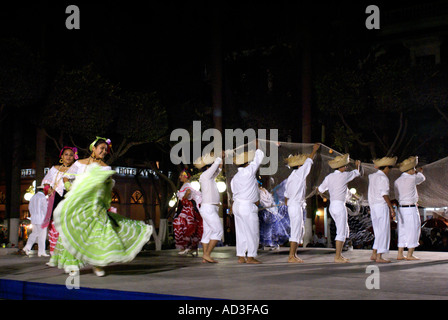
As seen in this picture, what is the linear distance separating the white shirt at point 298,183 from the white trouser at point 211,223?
4.55ft

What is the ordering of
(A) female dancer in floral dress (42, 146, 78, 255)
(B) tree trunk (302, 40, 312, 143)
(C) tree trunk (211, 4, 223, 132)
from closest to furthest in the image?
(A) female dancer in floral dress (42, 146, 78, 255)
(C) tree trunk (211, 4, 223, 132)
(B) tree trunk (302, 40, 312, 143)

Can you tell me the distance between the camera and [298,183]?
10938mm

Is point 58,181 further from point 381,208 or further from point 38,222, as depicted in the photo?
point 381,208

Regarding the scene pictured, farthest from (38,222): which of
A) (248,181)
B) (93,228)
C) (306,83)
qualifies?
(306,83)

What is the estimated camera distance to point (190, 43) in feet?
78.7

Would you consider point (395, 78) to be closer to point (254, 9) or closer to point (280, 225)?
point (254, 9)

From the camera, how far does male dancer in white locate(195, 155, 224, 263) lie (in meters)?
11.0

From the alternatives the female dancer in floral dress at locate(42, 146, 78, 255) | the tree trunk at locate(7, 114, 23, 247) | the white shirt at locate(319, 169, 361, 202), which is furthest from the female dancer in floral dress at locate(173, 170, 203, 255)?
the tree trunk at locate(7, 114, 23, 247)

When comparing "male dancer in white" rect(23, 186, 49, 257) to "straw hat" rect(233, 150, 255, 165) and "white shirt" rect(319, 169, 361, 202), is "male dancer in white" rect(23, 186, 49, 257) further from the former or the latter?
"white shirt" rect(319, 169, 361, 202)

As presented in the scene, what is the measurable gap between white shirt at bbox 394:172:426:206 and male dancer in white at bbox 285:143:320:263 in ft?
6.88

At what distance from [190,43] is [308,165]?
14253 millimetres

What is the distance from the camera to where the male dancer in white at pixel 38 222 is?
1346 centimetres

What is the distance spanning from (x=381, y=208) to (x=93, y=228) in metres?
5.71
